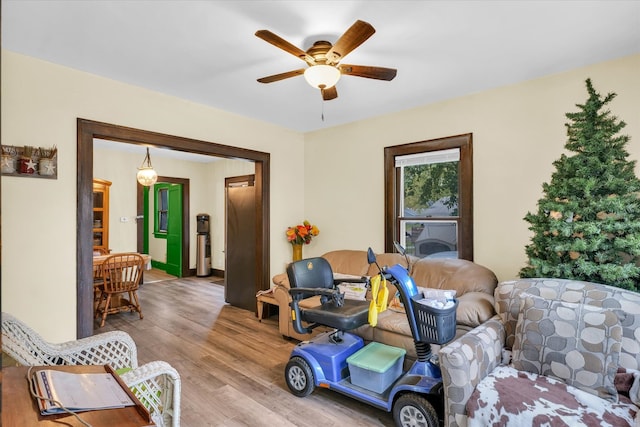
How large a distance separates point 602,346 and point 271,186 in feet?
12.6

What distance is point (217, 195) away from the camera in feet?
24.5

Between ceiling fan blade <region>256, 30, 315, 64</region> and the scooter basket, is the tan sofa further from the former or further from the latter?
ceiling fan blade <region>256, 30, 315, 64</region>

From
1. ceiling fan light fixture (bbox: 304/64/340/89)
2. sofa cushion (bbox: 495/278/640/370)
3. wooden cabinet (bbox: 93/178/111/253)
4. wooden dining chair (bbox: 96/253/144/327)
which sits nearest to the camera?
sofa cushion (bbox: 495/278/640/370)

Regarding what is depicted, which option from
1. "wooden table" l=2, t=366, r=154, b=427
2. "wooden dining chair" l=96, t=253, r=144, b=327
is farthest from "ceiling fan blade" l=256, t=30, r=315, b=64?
"wooden dining chair" l=96, t=253, r=144, b=327

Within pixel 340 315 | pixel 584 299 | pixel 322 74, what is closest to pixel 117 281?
pixel 340 315

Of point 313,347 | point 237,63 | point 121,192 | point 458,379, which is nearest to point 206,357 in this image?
A: point 313,347

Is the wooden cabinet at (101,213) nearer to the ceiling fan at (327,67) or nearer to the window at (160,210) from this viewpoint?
the window at (160,210)

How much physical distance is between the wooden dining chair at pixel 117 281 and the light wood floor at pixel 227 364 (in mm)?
163

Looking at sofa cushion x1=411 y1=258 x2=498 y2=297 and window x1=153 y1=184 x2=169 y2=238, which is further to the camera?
window x1=153 y1=184 x2=169 y2=238

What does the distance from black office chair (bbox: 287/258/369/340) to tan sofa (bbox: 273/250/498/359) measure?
0.31 m

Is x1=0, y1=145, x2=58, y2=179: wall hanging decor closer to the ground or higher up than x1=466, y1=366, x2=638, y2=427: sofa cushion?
higher up

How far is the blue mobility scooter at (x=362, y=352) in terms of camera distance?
216 centimetres

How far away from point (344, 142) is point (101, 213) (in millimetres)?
4161

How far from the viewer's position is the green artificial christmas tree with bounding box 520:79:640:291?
7.80 ft
